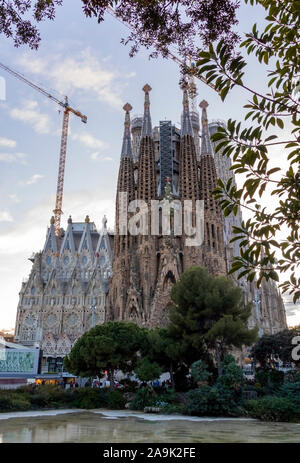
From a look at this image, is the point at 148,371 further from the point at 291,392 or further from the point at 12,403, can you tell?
the point at 291,392

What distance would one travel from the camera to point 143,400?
55.8 feet

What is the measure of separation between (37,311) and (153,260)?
1968cm

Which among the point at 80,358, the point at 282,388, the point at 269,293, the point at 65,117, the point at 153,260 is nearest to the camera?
the point at 282,388

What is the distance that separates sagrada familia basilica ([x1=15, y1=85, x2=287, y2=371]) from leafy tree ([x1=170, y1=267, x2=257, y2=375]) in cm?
1360

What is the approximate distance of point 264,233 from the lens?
390 centimetres

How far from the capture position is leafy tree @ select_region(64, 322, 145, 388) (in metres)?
18.1

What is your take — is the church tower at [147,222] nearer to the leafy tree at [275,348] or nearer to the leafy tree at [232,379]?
the leafy tree at [275,348]

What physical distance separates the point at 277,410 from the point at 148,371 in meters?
6.16

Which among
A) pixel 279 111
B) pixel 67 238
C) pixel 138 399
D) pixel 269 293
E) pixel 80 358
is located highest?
pixel 67 238

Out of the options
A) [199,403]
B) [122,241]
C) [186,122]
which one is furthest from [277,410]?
[186,122]

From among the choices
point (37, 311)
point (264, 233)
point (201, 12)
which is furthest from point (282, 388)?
point (37, 311)

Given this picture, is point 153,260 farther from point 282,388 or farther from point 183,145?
point 282,388

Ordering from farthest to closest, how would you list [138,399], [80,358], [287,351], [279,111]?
[287,351] → [80,358] → [138,399] → [279,111]

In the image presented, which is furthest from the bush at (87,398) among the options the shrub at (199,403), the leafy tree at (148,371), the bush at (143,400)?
the shrub at (199,403)
